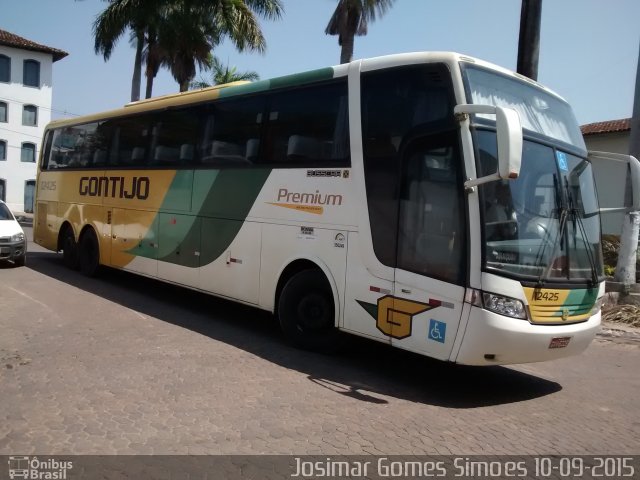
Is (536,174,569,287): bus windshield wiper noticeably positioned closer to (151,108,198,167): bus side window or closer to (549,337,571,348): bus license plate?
(549,337,571,348): bus license plate

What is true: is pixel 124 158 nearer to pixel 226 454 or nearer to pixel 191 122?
pixel 191 122

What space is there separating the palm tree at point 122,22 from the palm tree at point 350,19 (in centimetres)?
758

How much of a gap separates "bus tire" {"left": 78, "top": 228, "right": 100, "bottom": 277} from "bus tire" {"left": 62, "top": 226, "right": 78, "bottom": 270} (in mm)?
411

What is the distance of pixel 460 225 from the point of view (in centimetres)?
550

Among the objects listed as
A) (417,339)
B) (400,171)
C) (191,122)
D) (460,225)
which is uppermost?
(191,122)

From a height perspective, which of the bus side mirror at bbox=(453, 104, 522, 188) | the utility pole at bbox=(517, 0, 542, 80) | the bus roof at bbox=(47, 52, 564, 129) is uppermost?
the utility pole at bbox=(517, 0, 542, 80)

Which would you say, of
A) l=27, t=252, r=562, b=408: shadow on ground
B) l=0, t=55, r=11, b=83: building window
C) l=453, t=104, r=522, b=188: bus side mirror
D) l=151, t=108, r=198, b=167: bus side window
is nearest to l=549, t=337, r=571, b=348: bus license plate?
l=27, t=252, r=562, b=408: shadow on ground

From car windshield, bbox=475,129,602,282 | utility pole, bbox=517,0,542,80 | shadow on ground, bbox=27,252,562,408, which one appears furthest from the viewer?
utility pole, bbox=517,0,542,80

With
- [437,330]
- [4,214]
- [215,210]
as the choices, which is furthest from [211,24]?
[437,330]

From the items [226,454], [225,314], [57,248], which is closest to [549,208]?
[226,454]

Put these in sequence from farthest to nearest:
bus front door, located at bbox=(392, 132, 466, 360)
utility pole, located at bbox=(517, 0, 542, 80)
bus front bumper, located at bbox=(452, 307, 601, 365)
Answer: utility pole, located at bbox=(517, 0, 542, 80) < bus front door, located at bbox=(392, 132, 466, 360) < bus front bumper, located at bbox=(452, 307, 601, 365)

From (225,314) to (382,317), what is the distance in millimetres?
4026

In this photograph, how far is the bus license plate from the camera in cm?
560

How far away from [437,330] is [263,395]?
177cm
